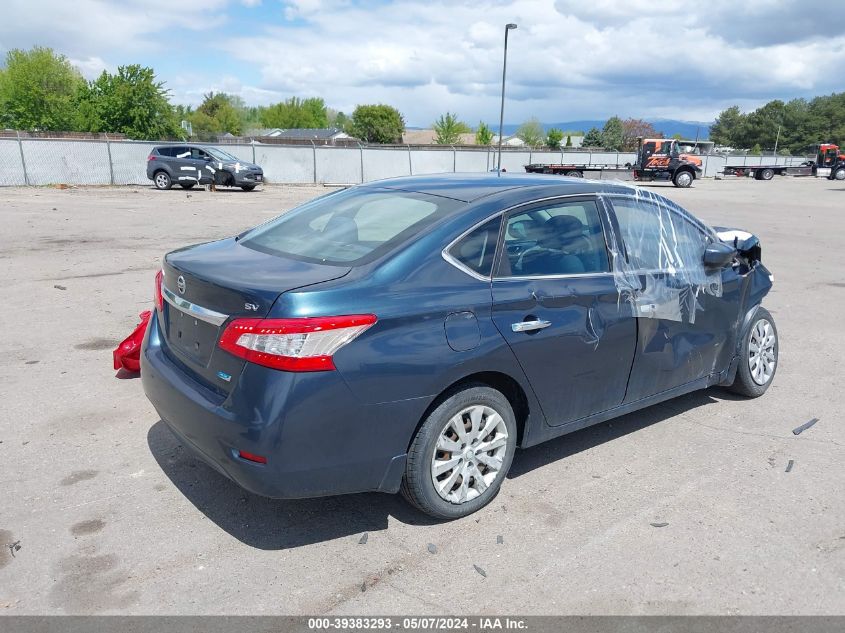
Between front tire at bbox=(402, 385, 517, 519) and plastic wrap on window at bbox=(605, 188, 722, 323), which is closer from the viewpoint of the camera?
front tire at bbox=(402, 385, 517, 519)

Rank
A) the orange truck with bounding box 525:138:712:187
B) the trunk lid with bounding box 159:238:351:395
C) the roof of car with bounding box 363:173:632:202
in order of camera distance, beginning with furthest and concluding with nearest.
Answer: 1. the orange truck with bounding box 525:138:712:187
2. the roof of car with bounding box 363:173:632:202
3. the trunk lid with bounding box 159:238:351:395

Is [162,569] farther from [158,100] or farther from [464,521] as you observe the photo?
[158,100]

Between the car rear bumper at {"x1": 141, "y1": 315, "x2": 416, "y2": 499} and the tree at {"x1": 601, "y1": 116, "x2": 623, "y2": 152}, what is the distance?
88641mm

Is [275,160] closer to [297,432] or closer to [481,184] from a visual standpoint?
[481,184]

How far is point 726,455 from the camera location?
430 centimetres

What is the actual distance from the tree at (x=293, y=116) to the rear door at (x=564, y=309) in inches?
5745

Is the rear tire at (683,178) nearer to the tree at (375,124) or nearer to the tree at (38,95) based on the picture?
the tree at (38,95)

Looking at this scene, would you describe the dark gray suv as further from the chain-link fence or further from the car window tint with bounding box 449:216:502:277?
the car window tint with bounding box 449:216:502:277

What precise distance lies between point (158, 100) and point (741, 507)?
55.0 meters

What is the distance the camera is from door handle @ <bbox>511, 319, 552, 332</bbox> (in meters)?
3.41

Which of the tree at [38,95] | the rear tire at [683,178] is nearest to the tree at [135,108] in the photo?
the tree at [38,95]

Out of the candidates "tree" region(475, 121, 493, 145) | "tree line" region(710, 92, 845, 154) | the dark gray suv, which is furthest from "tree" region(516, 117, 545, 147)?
the dark gray suv

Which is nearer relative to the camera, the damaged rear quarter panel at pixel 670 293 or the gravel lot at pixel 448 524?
the gravel lot at pixel 448 524

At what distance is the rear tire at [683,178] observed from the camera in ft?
127
